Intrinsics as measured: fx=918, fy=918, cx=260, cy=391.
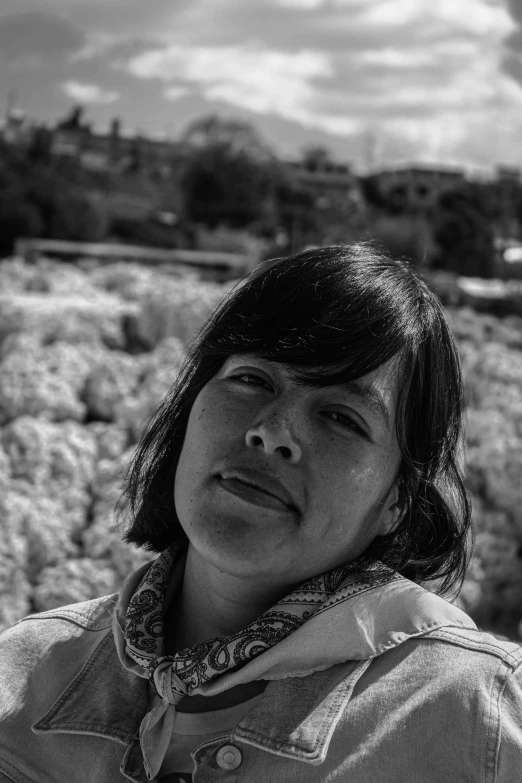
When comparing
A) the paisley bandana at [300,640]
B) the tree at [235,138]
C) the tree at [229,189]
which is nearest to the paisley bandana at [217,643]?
the paisley bandana at [300,640]

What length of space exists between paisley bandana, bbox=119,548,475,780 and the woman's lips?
13 cm

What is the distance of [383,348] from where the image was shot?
51.7 inches

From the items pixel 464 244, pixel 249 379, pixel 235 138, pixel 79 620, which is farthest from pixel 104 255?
pixel 235 138

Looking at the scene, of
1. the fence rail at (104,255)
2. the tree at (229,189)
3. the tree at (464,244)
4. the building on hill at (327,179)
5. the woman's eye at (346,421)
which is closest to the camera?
the woman's eye at (346,421)

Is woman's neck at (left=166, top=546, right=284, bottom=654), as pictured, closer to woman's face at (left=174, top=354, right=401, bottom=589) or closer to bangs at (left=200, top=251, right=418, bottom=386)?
woman's face at (left=174, top=354, right=401, bottom=589)

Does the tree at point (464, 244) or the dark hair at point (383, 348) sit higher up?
the dark hair at point (383, 348)

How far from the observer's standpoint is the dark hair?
1318 mm

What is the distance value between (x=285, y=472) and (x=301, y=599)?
0.59ft

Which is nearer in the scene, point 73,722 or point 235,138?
point 73,722

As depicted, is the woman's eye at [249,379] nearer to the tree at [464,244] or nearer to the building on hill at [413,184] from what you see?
the tree at [464,244]

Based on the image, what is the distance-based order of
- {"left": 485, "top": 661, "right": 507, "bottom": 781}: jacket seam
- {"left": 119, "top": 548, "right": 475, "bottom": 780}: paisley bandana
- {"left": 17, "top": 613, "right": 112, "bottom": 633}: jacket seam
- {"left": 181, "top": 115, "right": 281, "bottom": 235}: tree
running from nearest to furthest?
{"left": 485, "top": 661, "right": 507, "bottom": 781}: jacket seam, {"left": 119, "top": 548, "right": 475, "bottom": 780}: paisley bandana, {"left": 17, "top": 613, "right": 112, "bottom": 633}: jacket seam, {"left": 181, "top": 115, "right": 281, "bottom": 235}: tree

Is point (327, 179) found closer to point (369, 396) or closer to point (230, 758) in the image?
point (369, 396)

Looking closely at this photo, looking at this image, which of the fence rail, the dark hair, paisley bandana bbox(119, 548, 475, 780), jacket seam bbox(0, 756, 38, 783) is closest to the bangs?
the dark hair

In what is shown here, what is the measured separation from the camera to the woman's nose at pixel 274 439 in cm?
125
